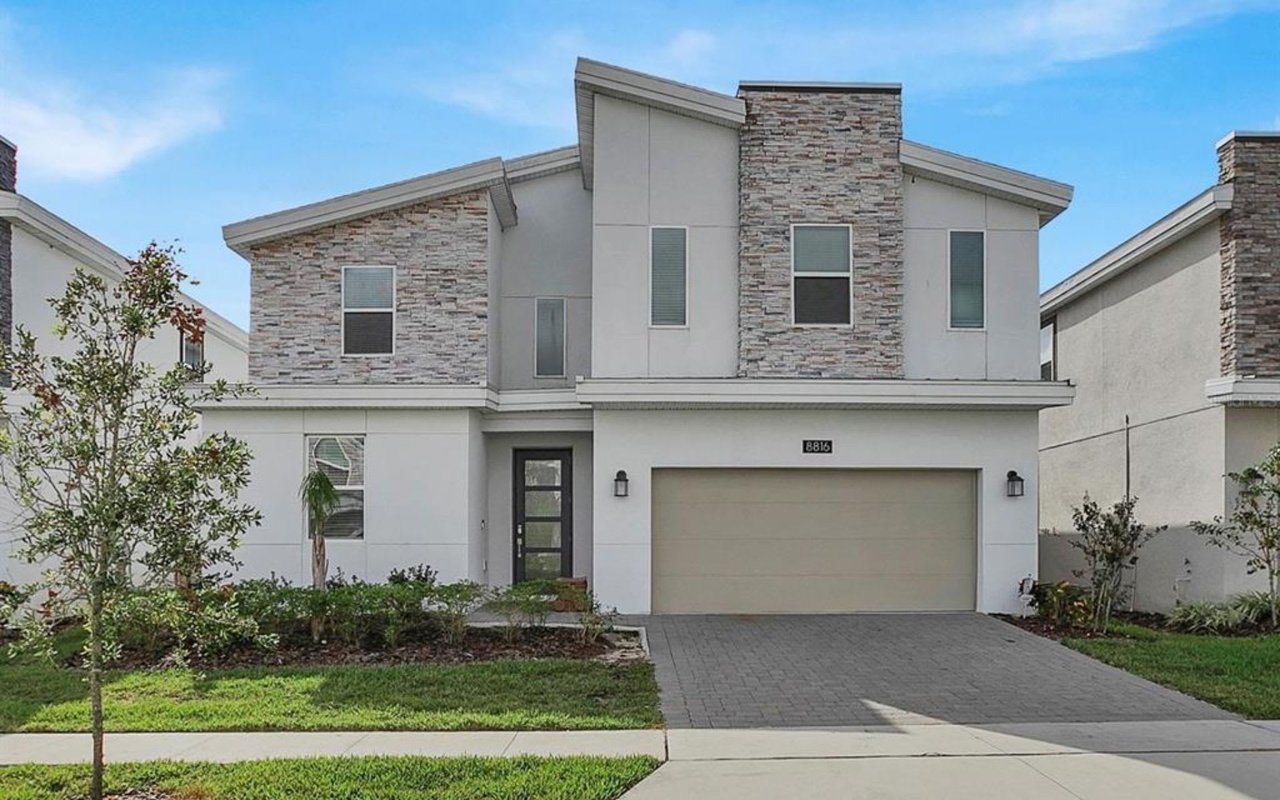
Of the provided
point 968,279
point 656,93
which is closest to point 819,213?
point 968,279

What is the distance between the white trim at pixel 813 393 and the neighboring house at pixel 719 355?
0.06 m

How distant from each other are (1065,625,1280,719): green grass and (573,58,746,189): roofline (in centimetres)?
829

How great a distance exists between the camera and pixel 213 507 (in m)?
6.85

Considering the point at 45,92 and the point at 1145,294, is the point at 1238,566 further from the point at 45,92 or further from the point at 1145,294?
the point at 45,92

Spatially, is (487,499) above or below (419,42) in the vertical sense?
below

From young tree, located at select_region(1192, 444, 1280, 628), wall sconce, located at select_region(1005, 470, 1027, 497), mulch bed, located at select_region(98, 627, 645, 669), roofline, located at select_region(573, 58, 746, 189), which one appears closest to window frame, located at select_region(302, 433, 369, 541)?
mulch bed, located at select_region(98, 627, 645, 669)

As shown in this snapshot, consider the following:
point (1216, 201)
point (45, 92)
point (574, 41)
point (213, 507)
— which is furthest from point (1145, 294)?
point (45, 92)

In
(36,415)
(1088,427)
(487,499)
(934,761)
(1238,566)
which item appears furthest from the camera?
(1088,427)

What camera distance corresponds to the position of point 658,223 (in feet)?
47.9

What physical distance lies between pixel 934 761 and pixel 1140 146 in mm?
11185

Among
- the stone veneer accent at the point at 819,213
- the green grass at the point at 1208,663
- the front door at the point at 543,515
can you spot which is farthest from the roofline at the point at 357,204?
the green grass at the point at 1208,663

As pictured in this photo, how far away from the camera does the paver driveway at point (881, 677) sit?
28.9 feet

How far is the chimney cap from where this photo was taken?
14.5 m

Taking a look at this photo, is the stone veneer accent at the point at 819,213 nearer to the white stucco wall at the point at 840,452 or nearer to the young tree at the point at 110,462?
the white stucco wall at the point at 840,452
